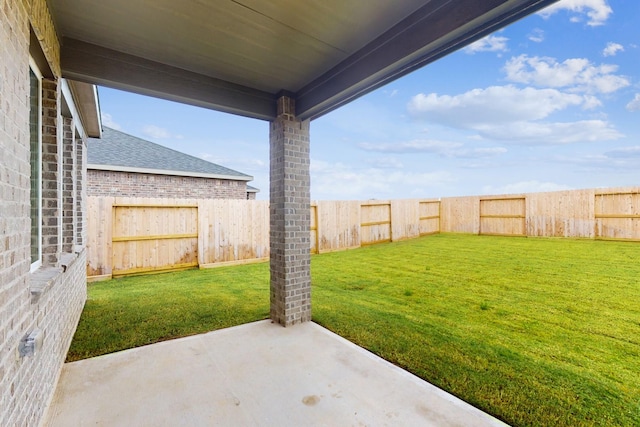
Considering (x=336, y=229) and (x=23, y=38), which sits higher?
(x=23, y=38)

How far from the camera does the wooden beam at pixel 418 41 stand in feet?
5.69

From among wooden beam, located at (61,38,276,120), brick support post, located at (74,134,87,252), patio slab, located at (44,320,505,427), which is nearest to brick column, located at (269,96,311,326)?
wooden beam, located at (61,38,276,120)

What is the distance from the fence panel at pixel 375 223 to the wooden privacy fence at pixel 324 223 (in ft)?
0.13

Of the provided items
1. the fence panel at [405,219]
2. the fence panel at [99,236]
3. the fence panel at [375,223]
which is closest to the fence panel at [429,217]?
the fence panel at [405,219]

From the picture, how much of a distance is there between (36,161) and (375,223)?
10015 millimetres

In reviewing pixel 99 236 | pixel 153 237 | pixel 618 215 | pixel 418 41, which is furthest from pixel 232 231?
pixel 618 215

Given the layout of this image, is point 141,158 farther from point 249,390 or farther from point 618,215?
point 618,215

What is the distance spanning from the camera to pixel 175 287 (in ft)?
18.6

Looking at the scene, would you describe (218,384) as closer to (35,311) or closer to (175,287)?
(35,311)

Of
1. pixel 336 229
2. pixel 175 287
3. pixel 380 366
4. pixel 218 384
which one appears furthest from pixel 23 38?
pixel 336 229

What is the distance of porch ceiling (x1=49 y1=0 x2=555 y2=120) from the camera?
196 centimetres

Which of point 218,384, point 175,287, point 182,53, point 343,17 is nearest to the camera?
point 343,17

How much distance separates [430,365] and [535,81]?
29.0ft

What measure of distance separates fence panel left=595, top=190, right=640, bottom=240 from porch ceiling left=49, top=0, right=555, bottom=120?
11.7 m
